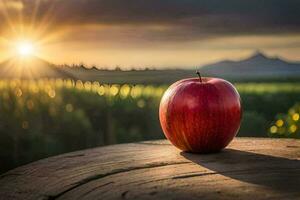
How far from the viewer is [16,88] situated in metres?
5.04

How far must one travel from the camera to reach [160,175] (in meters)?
2.93

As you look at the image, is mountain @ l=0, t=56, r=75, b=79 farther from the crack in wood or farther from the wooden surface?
the crack in wood

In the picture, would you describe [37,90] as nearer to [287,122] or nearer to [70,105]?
[70,105]

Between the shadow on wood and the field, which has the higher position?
the field

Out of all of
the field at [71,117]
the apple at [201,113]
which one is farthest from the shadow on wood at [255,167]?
the field at [71,117]

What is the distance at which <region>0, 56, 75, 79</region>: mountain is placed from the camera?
530cm

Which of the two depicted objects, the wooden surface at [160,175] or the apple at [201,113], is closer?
the wooden surface at [160,175]

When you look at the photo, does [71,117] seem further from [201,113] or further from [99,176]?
[99,176]

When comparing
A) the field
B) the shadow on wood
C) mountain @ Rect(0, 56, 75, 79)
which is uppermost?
mountain @ Rect(0, 56, 75, 79)

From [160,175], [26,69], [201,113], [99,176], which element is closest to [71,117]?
[26,69]

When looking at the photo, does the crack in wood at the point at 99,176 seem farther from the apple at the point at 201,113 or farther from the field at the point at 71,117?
the field at the point at 71,117

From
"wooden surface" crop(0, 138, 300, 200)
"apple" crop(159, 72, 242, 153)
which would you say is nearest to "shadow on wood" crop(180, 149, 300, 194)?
"wooden surface" crop(0, 138, 300, 200)

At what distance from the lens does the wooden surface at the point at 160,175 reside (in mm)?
2607

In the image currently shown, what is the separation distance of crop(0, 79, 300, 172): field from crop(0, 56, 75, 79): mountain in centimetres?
12
